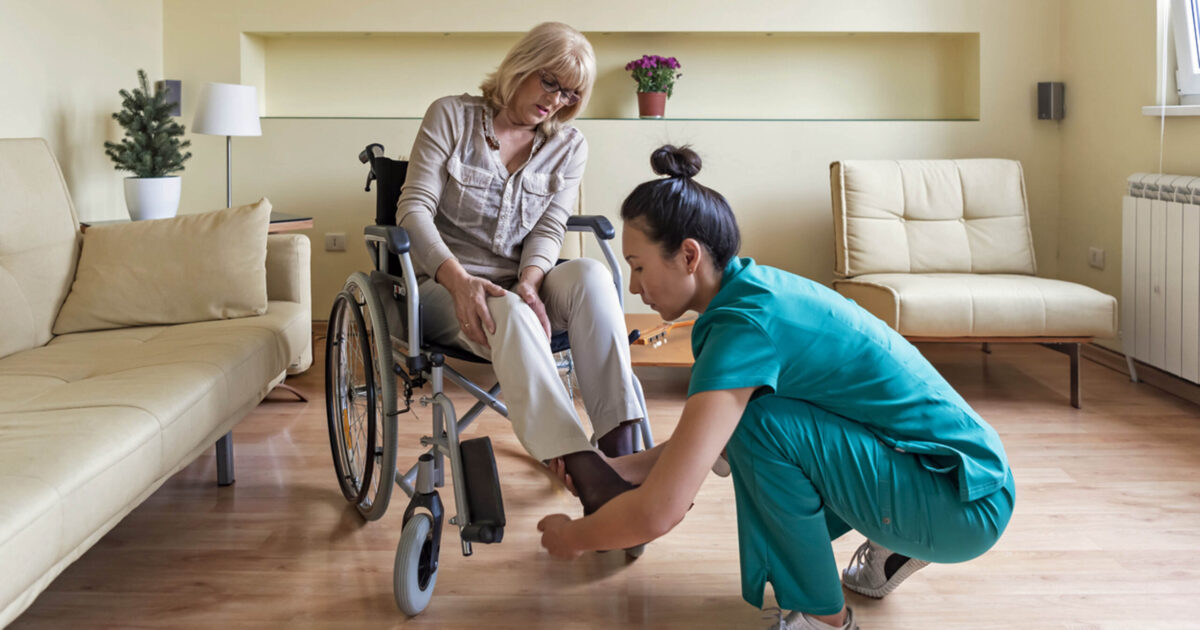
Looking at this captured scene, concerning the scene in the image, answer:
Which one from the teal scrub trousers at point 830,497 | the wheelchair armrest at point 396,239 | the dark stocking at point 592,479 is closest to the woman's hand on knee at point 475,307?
the wheelchair armrest at point 396,239

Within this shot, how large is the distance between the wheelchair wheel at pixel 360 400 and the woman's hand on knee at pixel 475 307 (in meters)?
0.15

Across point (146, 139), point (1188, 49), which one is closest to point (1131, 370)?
point (1188, 49)

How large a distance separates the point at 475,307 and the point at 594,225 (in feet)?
1.48

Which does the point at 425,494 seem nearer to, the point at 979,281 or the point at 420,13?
the point at 979,281

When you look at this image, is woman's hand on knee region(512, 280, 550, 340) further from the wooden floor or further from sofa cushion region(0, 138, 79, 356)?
sofa cushion region(0, 138, 79, 356)

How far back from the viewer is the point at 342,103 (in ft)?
14.8

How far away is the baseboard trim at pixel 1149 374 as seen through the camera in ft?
10.5

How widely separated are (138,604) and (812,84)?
11.8 ft

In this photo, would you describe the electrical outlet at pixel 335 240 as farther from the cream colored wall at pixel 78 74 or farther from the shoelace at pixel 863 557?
the shoelace at pixel 863 557

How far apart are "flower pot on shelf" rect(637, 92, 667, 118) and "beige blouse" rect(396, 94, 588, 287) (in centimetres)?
209

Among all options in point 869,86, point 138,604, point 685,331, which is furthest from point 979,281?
point 138,604

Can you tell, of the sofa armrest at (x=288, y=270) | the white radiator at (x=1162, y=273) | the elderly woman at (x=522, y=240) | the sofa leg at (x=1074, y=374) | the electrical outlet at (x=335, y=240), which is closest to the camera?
the elderly woman at (x=522, y=240)

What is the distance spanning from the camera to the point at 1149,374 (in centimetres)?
347

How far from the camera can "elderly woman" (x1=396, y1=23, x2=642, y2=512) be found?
1815 millimetres
